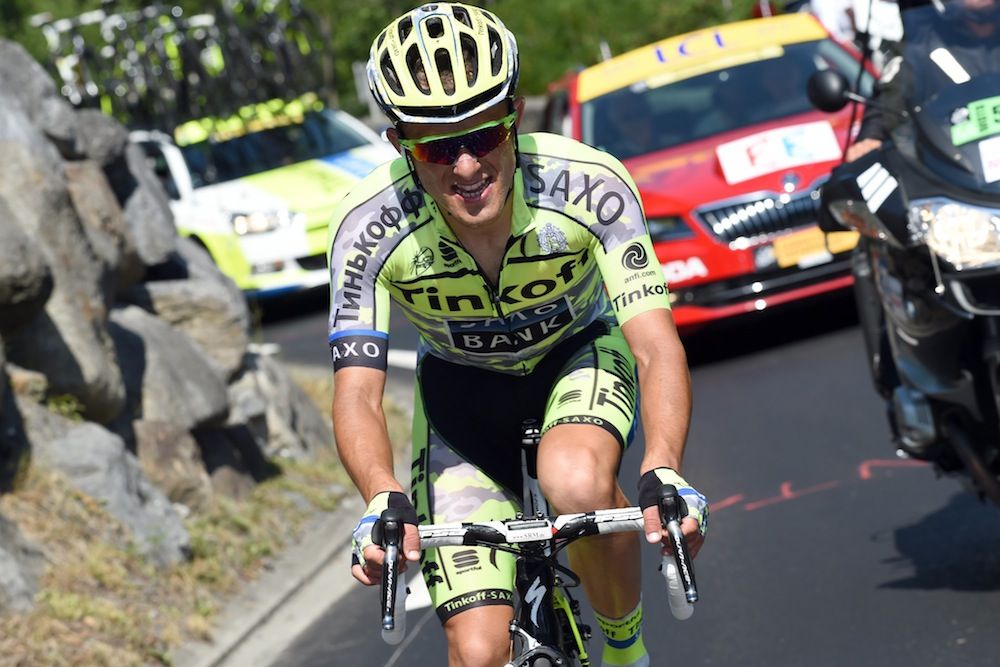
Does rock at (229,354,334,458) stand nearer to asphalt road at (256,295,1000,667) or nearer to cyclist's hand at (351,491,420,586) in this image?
asphalt road at (256,295,1000,667)

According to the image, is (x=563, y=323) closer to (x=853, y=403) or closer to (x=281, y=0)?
(x=853, y=403)

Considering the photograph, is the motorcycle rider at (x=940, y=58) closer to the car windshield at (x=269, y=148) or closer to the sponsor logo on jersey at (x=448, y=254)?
the sponsor logo on jersey at (x=448, y=254)

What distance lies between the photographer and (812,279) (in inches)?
446

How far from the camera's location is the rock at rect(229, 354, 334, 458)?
10.9 metres

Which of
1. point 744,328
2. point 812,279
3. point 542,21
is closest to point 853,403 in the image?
point 812,279

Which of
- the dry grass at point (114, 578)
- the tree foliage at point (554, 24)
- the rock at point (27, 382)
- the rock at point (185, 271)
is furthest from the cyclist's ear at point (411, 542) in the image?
the tree foliage at point (554, 24)

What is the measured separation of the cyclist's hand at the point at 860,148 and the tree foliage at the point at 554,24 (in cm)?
1885

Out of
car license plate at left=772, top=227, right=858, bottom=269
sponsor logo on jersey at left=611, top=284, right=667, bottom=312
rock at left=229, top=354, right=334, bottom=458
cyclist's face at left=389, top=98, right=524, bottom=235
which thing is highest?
cyclist's face at left=389, top=98, right=524, bottom=235

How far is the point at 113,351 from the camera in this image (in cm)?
940

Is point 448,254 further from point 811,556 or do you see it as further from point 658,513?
point 811,556

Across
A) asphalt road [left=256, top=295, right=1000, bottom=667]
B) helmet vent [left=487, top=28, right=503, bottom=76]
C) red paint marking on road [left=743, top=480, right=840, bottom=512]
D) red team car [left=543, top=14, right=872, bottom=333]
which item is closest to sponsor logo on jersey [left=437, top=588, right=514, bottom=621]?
Result: helmet vent [left=487, top=28, right=503, bottom=76]

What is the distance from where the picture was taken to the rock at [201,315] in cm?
1120

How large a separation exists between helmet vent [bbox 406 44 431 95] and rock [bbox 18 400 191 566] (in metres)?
4.50

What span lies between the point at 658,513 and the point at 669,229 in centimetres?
781
